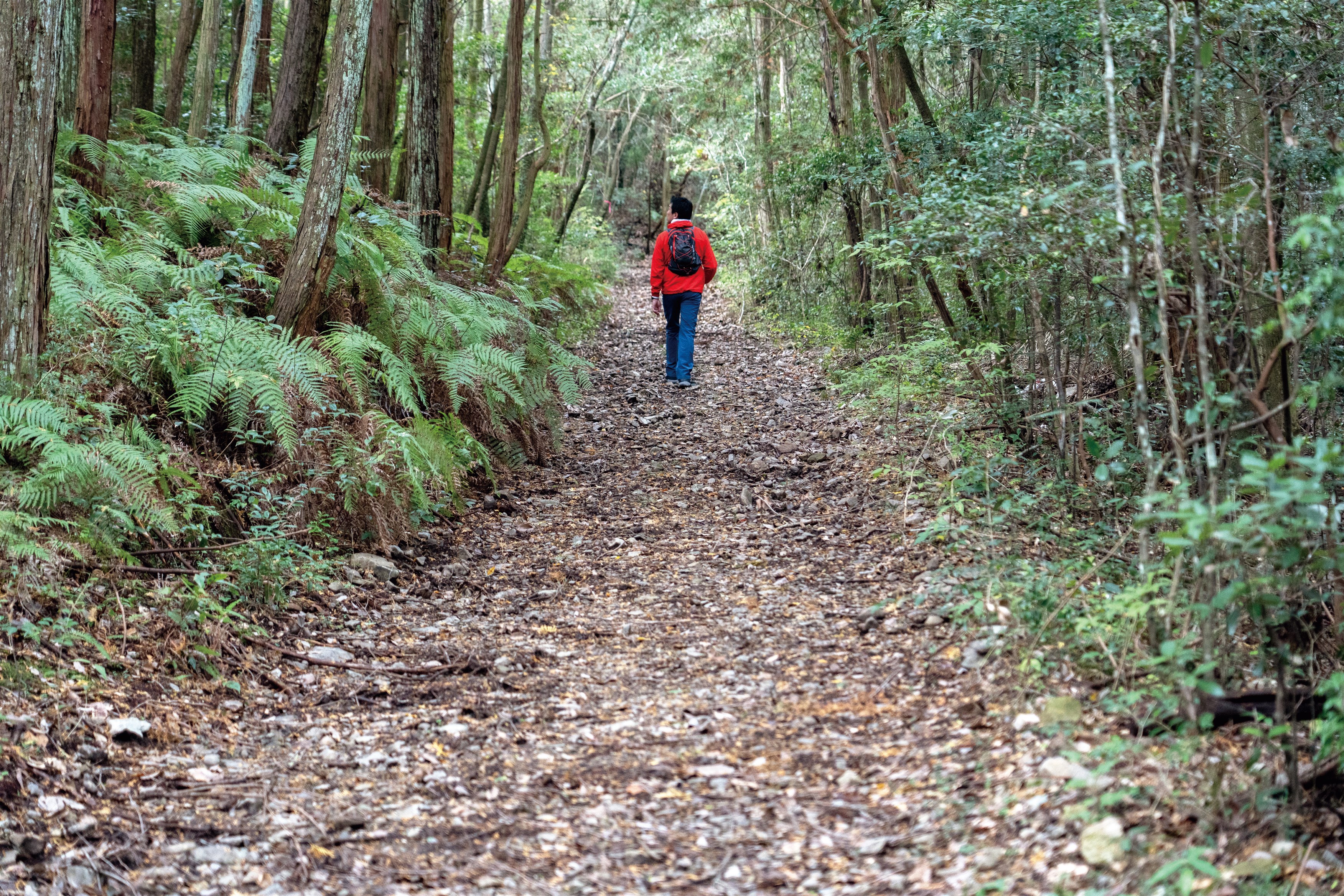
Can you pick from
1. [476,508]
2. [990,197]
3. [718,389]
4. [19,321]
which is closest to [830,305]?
[718,389]

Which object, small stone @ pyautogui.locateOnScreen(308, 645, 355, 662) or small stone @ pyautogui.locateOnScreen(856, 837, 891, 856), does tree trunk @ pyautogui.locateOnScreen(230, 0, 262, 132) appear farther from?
small stone @ pyautogui.locateOnScreen(856, 837, 891, 856)

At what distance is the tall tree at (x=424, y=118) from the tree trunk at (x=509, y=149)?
154 cm

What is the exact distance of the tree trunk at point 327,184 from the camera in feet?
21.5

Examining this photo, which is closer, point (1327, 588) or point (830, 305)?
point (1327, 588)

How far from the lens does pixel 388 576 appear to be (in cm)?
557

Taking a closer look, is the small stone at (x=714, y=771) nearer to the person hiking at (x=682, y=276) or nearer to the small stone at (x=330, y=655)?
the small stone at (x=330, y=655)

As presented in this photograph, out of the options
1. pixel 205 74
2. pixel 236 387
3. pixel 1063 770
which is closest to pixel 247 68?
pixel 205 74

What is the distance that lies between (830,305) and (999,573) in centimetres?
1060

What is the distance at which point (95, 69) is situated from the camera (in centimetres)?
734

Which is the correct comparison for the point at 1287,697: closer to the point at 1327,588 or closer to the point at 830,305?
the point at 1327,588

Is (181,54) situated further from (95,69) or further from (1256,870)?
(1256,870)

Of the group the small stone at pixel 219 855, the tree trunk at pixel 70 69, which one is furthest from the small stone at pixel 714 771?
the tree trunk at pixel 70 69

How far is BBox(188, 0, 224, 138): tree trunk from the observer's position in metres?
9.78

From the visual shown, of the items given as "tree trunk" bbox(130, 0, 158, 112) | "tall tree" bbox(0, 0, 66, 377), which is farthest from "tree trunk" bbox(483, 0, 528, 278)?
"tall tree" bbox(0, 0, 66, 377)
